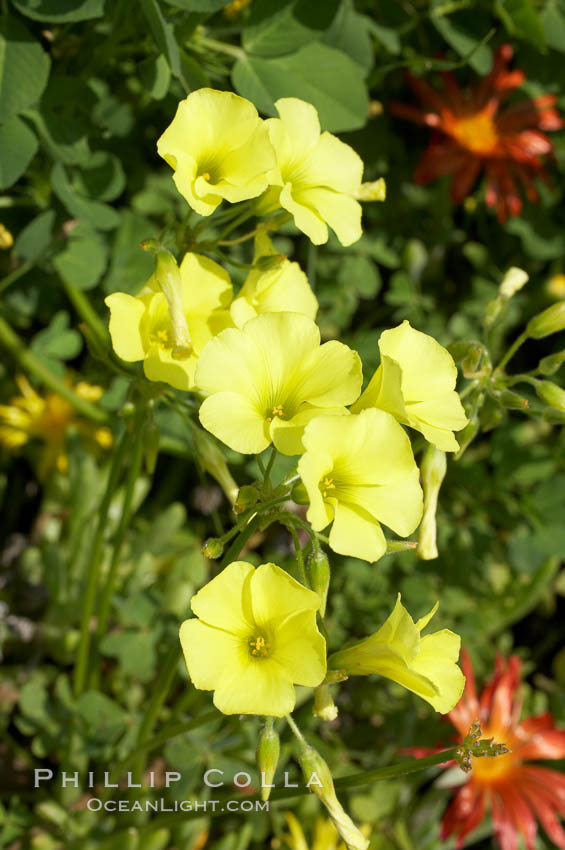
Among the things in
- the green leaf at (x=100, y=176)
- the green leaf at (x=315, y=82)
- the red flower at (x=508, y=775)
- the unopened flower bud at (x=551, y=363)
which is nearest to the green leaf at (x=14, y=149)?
the green leaf at (x=100, y=176)

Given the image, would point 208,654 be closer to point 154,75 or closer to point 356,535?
point 356,535

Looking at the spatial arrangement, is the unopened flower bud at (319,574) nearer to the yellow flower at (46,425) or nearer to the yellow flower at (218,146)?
the yellow flower at (218,146)

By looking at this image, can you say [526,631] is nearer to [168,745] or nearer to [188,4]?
[168,745]

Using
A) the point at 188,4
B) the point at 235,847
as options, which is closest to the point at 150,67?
the point at 188,4

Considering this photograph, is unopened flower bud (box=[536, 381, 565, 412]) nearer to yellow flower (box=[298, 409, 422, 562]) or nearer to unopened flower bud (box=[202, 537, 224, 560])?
yellow flower (box=[298, 409, 422, 562])

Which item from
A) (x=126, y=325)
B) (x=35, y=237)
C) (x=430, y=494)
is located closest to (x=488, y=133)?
(x=35, y=237)

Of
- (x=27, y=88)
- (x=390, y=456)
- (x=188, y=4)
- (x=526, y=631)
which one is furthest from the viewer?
(x=526, y=631)

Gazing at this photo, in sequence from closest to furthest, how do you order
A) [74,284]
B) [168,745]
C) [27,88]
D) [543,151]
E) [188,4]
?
[188,4] < [27,88] < [168,745] < [74,284] < [543,151]

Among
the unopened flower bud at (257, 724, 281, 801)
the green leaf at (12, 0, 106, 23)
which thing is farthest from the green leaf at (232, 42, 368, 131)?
the unopened flower bud at (257, 724, 281, 801)
